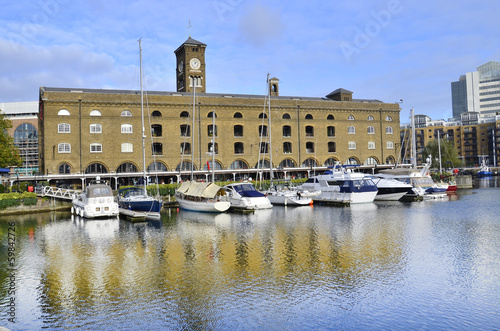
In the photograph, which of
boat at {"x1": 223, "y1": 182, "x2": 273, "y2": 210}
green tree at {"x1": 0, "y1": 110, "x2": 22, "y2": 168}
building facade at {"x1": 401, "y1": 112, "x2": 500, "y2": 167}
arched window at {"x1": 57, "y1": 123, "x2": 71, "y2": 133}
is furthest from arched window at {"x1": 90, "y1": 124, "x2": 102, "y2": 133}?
building facade at {"x1": 401, "y1": 112, "x2": 500, "y2": 167}

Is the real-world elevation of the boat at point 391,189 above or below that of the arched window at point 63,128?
below

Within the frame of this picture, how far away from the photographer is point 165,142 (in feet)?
192

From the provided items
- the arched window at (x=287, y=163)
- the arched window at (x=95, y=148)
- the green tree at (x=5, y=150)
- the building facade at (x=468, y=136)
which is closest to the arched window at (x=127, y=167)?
the arched window at (x=95, y=148)

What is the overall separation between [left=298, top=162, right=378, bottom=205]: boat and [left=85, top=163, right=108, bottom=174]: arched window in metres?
28.7

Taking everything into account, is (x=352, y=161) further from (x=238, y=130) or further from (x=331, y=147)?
(x=238, y=130)

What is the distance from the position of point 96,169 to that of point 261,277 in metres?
45.1

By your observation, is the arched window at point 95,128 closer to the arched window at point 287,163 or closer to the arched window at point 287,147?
the arched window at point 287,163

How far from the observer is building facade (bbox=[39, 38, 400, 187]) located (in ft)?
178

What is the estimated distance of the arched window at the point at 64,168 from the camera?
→ 175 feet

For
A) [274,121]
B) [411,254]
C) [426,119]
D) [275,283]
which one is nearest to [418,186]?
[274,121]

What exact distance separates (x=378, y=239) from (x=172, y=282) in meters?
11.8

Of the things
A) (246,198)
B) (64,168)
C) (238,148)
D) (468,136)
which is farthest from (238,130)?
(468,136)

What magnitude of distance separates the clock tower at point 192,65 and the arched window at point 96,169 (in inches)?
966

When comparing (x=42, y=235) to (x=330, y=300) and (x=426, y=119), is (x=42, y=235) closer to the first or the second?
(x=330, y=300)
